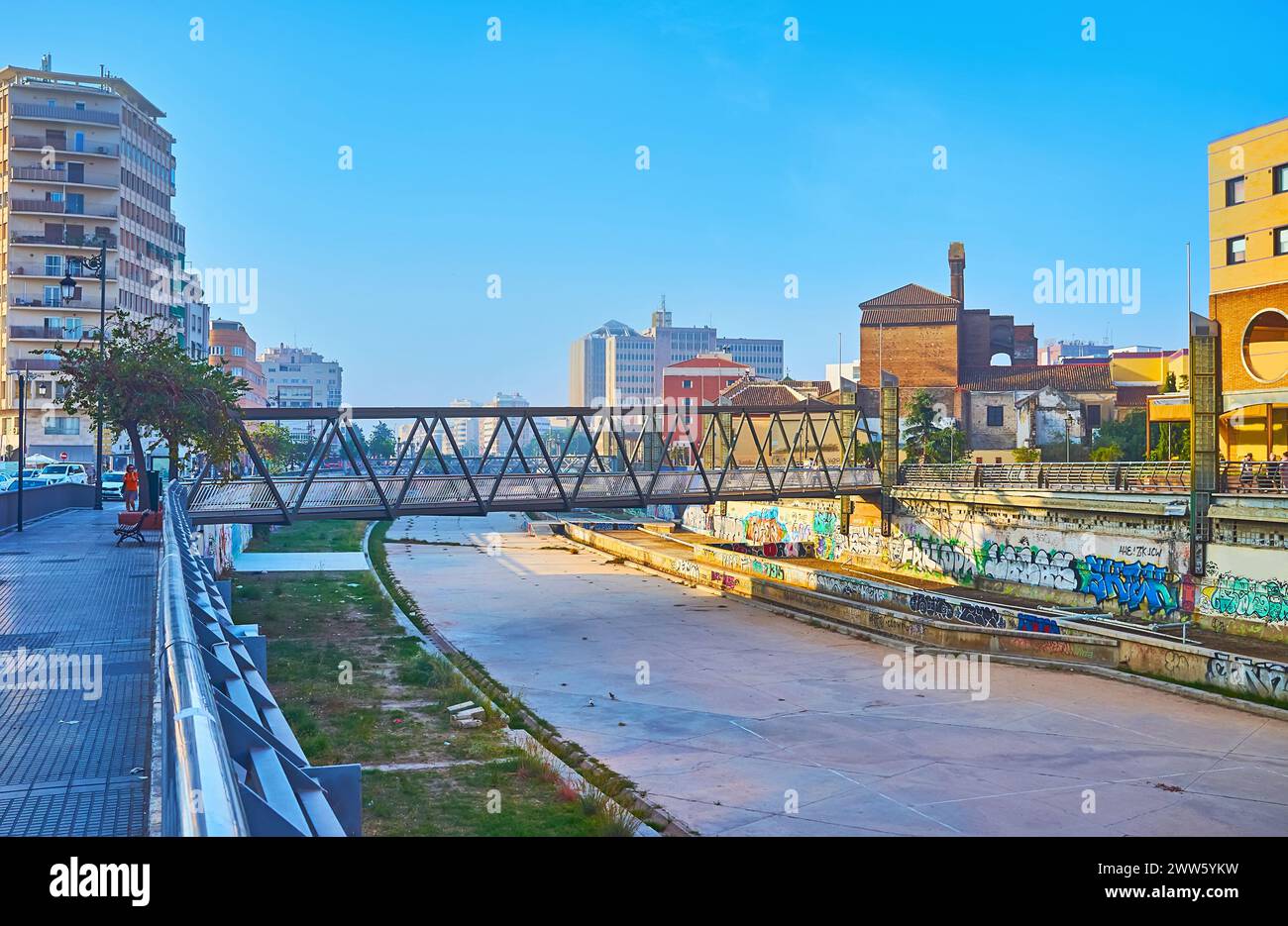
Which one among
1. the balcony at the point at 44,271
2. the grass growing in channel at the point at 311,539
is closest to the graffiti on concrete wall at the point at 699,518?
the grass growing in channel at the point at 311,539

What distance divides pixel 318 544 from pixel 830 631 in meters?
44.0

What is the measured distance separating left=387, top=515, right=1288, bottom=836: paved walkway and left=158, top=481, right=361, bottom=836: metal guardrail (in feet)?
31.0

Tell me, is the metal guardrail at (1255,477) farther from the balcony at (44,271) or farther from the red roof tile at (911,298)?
the balcony at (44,271)

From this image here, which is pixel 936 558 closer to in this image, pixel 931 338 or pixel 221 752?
pixel 931 338

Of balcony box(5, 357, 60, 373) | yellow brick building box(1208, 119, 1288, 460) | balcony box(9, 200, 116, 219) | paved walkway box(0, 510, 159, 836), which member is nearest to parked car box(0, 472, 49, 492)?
paved walkway box(0, 510, 159, 836)

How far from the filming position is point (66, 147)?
76.4 m

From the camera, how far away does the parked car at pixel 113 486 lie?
41469mm

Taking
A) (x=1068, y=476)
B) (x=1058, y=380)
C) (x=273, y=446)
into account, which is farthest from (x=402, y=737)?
(x=273, y=446)

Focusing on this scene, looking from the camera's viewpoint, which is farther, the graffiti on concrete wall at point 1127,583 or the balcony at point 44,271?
the balcony at point 44,271

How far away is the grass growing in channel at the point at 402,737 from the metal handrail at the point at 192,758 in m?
10.2

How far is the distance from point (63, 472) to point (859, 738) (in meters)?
52.2

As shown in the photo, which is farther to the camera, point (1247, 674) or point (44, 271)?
point (44, 271)
